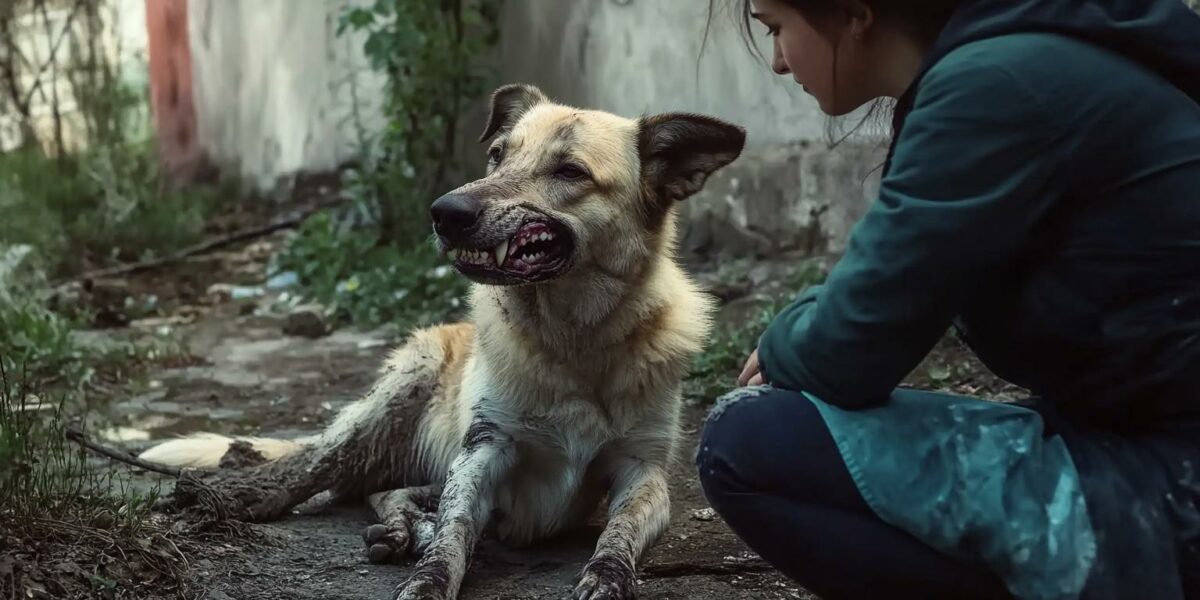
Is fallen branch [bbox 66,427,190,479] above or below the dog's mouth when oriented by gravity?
below

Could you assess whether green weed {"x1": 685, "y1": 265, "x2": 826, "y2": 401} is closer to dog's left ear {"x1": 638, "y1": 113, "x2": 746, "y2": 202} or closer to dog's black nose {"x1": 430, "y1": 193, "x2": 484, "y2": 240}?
dog's left ear {"x1": 638, "y1": 113, "x2": 746, "y2": 202}

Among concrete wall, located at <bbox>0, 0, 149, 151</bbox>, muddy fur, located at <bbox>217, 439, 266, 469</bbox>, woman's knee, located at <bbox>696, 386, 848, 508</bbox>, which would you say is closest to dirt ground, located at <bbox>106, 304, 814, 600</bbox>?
muddy fur, located at <bbox>217, 439, 266, 469</bbox>

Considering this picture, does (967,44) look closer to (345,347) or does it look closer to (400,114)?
(345,347)

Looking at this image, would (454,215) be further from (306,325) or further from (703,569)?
(306,325)

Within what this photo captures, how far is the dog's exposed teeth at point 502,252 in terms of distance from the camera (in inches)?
Result: 112

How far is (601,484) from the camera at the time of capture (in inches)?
127

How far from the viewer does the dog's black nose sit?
9.08ft

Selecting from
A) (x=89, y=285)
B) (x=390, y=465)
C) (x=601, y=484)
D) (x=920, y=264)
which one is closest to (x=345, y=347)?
(x=89, y=285)

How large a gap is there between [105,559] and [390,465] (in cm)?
119

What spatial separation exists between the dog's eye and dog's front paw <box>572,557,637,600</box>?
1024 millimetres

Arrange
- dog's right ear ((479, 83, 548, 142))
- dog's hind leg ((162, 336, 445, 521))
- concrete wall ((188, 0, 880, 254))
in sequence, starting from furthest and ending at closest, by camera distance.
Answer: concrete wall ((188, 0, 880, 254))
dog's right ear ((479, 83, 548, 142))
dog's hind leg ((162, 336, 445, 521))

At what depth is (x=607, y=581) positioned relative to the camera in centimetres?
257

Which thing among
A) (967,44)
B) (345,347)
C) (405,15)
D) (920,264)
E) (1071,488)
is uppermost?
(405,15)

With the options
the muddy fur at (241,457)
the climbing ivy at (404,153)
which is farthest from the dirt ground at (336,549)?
the climbing ivy at (404,153)
